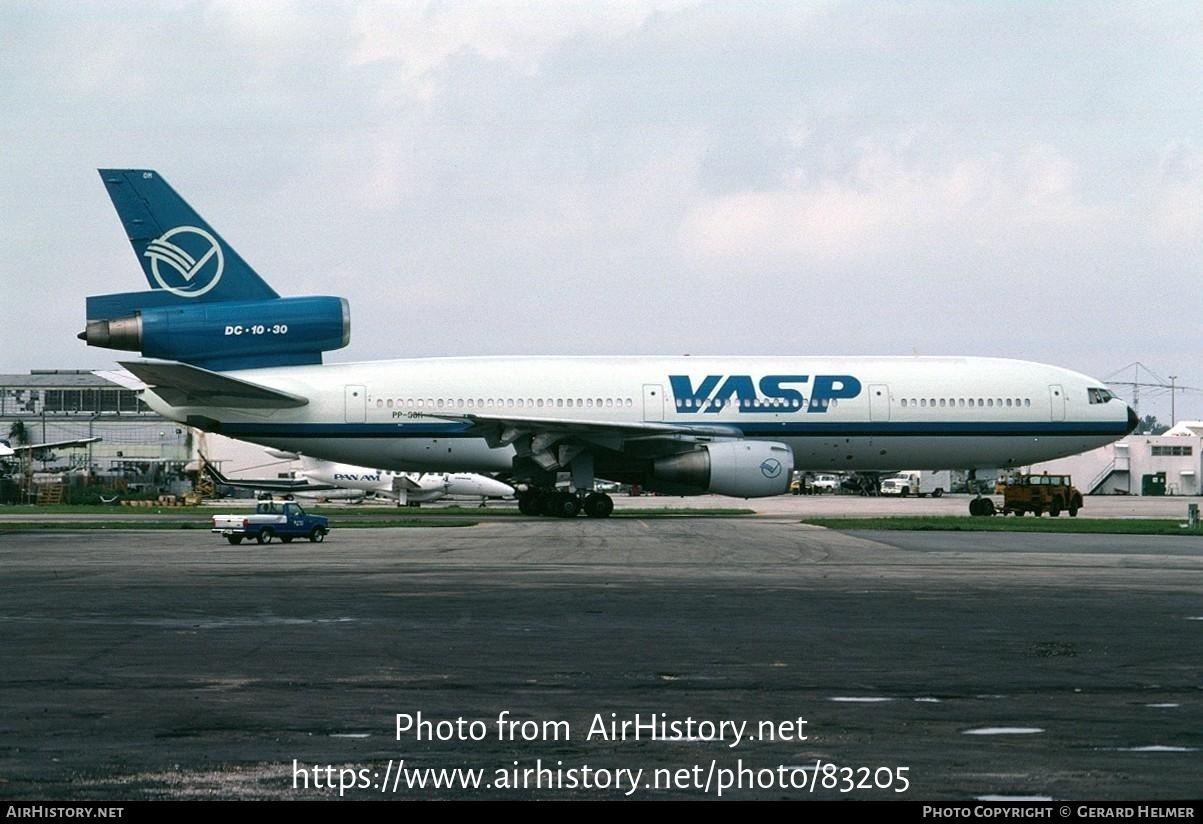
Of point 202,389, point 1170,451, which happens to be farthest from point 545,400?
point 1170,451

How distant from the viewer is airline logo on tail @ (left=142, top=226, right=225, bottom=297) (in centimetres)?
4459

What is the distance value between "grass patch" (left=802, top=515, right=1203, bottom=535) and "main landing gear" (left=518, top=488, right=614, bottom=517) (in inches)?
246

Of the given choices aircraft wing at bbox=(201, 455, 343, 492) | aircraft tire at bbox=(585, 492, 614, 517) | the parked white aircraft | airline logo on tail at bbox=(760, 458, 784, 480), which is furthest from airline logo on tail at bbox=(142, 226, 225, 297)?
aircraft wing at bbox=(201, 455, 343, 492)

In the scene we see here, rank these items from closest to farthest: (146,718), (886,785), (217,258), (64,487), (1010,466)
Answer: (886,785) < (146,718) < (217,258) < (1010,466) < (64,487)

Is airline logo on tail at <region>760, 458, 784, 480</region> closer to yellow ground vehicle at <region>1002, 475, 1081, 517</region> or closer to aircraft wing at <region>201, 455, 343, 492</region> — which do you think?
yellow ground vehicle at <region>1002, 475, 1081, 517</region>

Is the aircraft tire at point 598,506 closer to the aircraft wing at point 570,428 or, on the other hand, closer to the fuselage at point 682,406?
the fuselage at point 682,406

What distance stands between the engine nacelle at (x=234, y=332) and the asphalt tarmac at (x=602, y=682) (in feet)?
65.3

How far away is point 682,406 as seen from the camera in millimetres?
45969

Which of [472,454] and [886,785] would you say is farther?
[472,454]

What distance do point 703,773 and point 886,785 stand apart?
1.09 metres

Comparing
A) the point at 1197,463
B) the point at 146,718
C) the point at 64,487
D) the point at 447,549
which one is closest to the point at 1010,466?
the point at 447,549

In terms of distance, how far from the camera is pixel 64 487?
3285 inches
